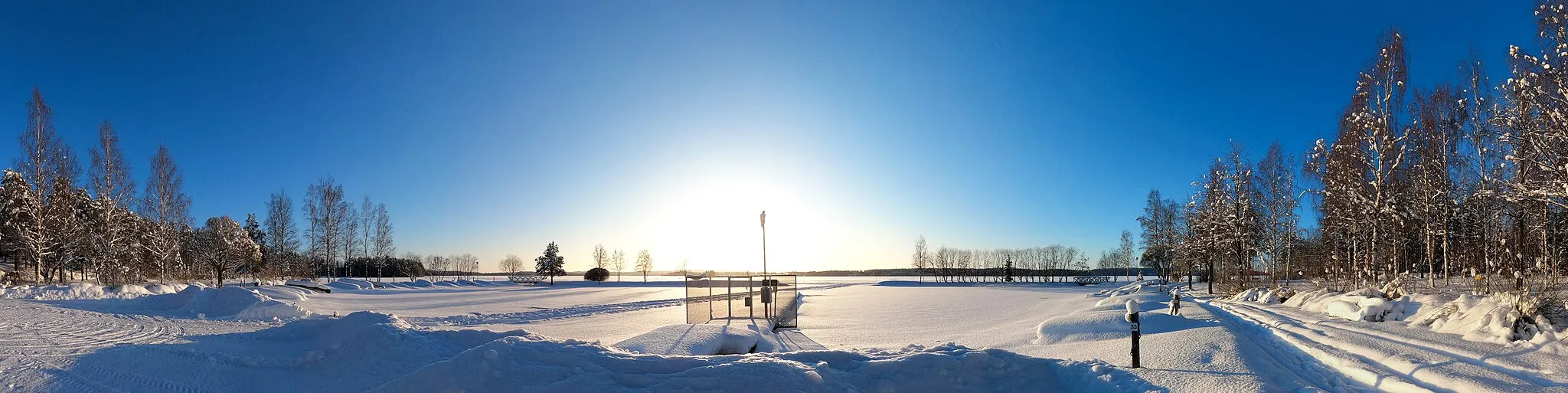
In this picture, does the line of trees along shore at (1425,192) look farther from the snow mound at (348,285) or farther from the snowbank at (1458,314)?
the snow mound at (348,285)

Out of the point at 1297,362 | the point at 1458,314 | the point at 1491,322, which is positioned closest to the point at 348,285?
the point at 1297,362

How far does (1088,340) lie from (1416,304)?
624 centimetres

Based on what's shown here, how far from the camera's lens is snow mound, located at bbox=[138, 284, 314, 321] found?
16.1 m

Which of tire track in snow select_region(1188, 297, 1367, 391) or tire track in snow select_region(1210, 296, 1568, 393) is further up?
tire track in snow select_region(1210, 296, 1568, 393)

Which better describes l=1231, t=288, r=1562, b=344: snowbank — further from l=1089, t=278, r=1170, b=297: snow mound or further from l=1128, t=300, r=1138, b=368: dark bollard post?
l=1089, t=278, r=1170, b=297: snow mound

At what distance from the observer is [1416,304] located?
37.0ft

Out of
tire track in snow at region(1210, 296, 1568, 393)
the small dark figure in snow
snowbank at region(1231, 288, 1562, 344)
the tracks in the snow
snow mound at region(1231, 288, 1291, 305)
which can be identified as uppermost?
snowbank at region(1231, 288, 1562, 344)

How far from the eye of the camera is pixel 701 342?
881 centimetres

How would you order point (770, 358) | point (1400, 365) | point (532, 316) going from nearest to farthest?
point (770, 358) → point (1400, 365) → point (532, 316)

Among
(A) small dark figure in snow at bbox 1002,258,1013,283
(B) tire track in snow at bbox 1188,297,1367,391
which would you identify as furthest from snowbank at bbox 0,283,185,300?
(A) small dark figure in snow at bbox 1002,258,1013,283

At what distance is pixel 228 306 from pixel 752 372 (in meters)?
17.4

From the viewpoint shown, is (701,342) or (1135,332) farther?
(701,342)

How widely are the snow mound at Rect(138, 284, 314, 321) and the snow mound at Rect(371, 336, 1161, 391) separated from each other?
1319 cm

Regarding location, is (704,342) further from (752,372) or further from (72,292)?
(72,292)
